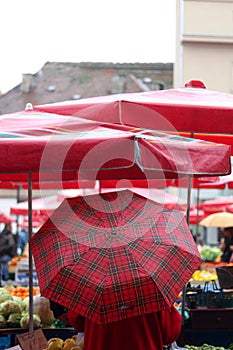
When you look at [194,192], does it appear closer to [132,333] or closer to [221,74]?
[221,74]

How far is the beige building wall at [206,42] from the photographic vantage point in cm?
3241

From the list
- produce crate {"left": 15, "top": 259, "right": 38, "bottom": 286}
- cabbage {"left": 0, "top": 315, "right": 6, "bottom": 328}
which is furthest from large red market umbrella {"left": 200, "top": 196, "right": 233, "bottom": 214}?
cabbage {"left": 0, "top": 315, "right": 6, "bottom": 328}

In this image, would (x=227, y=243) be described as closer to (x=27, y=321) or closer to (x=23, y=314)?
(x=23, y=314)

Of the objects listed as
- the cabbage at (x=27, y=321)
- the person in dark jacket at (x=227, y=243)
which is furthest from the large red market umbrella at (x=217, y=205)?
the cabbage at (x=27, y=321)

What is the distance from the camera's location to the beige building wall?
106ft

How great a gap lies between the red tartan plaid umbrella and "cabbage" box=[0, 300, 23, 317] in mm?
2421

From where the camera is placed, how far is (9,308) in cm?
649

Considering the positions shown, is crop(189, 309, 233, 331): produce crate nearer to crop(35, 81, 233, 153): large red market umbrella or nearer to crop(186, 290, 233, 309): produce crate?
crop(186, 290, 233, 309): produce crate

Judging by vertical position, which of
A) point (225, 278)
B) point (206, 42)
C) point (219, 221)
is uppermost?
point (206, 42)

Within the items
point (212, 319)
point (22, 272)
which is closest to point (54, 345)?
point (212, 319)

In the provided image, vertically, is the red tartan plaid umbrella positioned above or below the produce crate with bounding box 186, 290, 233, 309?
above

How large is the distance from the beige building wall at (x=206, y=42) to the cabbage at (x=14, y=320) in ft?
89.0

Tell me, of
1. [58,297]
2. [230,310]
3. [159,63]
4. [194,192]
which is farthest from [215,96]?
[159,63]

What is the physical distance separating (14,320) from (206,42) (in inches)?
1097
